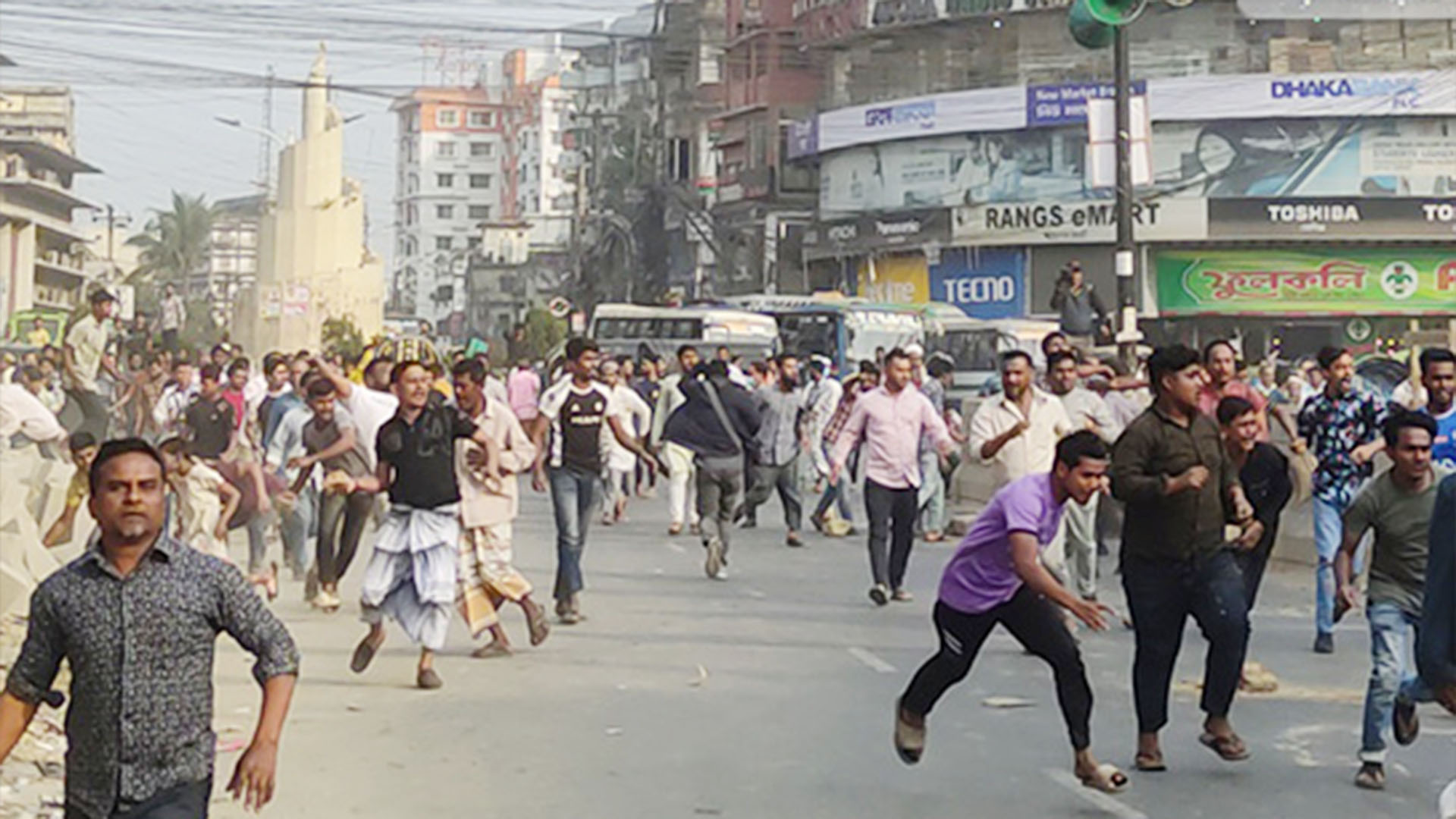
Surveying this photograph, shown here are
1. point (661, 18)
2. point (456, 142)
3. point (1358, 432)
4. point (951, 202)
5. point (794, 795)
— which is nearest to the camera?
point (794, 795)

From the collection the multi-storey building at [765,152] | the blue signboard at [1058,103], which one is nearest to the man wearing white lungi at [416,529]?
the blue signboard at [1058,103]

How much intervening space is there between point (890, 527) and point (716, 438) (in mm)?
2637

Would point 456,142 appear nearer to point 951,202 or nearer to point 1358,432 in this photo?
point 951,202

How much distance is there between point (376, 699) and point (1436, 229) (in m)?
46.4

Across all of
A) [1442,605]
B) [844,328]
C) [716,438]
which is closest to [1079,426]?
[716,438]

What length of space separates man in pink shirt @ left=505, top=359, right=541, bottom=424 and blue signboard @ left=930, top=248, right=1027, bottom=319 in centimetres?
2922

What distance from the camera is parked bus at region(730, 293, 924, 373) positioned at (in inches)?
1649

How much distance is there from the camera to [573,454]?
1391 cm

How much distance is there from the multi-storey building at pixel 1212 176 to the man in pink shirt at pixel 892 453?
39274mm

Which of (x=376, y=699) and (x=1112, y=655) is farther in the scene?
(x=1112, y=655)

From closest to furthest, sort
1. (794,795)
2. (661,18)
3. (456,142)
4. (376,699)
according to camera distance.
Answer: (794,795) → (376,699) → (661,18) → (456,142)

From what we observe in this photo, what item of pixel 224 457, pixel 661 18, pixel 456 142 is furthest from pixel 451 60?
pixel 224 457

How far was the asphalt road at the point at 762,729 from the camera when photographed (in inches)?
313

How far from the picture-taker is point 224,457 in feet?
50.3
